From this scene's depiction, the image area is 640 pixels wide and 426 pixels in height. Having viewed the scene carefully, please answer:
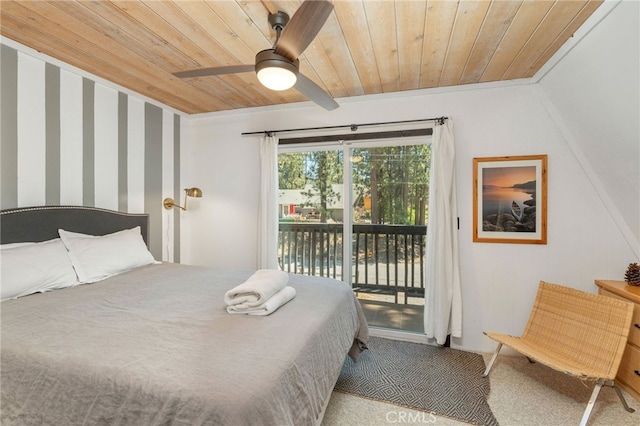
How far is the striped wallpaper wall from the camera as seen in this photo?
6.75 ft

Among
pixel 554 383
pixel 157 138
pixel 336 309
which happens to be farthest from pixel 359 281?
pixel 157 138

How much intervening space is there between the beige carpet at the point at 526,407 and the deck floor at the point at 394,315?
0.89 m

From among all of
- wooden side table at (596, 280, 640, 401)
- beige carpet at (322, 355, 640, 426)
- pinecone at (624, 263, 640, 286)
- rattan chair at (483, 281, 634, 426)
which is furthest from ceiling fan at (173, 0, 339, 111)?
pinecone at (624, 263, 640, 286)

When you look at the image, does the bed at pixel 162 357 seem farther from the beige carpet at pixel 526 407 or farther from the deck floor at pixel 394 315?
the deck floor at pixel 394 315

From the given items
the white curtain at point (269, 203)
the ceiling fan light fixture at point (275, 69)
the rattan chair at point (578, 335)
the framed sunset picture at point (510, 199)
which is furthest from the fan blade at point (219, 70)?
the rattan chair at point (578, 335)

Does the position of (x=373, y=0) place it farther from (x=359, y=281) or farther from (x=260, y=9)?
(x=359, y=281)

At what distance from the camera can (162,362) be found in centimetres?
106


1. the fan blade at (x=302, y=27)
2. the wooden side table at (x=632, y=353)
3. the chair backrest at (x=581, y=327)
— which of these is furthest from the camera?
the wooden side table at (x=632, y=353)

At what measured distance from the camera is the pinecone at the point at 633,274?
86.0 inches

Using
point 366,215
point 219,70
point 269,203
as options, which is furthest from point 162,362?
point 366,215

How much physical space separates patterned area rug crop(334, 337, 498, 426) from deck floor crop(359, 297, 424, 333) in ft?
0.92

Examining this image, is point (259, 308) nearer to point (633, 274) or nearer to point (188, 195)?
point (188, 195)

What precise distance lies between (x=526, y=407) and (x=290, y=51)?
2677 millimetres

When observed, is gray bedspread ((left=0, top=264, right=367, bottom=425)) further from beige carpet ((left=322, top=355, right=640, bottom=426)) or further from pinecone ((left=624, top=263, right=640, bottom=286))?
pinecone ((left=624, top=263, right=640, bottom=286))
